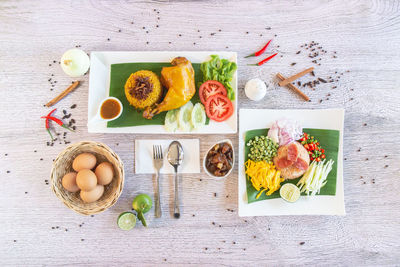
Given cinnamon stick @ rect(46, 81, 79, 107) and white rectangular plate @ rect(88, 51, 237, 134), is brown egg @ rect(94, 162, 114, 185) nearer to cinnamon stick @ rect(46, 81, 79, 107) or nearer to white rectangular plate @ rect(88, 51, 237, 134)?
white rectangular plate @ rect(88, 51, 237, 134)

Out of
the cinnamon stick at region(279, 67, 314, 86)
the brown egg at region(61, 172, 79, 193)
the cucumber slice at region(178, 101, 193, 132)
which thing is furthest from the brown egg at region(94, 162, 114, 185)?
the cinnamon stick at region(279, 67, 314, 86)

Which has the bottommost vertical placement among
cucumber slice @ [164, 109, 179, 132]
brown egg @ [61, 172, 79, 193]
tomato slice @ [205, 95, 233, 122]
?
brown egg @ [61, 172, 79, 193]

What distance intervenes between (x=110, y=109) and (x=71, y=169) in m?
0.68

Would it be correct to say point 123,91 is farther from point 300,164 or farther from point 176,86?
point 300,164

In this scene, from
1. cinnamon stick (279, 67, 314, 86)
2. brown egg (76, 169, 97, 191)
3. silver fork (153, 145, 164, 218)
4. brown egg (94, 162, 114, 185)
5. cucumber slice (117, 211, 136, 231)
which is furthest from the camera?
cinnamon stick (279, 67, 314, 86)

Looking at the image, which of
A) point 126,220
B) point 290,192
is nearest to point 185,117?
point 126,220

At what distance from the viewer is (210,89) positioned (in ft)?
8.68

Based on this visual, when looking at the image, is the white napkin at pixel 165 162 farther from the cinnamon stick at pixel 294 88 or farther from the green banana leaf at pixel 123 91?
the cinnamon stick at pixel 294 88

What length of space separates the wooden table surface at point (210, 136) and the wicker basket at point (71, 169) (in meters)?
0.23

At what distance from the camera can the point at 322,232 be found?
111 inches

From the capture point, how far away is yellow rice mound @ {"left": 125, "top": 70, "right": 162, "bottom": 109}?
2.50 meters

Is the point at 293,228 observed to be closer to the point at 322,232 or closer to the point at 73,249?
the point at 322,232

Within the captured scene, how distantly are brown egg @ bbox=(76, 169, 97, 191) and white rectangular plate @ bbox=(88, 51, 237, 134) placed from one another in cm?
46

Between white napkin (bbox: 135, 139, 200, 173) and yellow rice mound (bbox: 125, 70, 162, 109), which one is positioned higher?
yellow rice mound (bbox: 125, 70, 162, 109)
